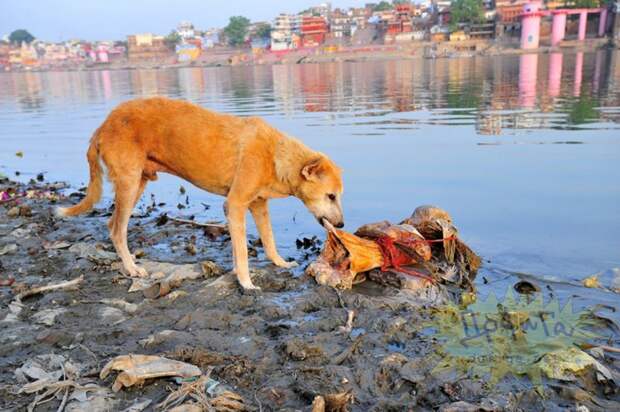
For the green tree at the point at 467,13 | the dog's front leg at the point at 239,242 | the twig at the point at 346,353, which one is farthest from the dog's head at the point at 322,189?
the green tree at the point at 467,13

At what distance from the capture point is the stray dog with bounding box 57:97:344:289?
19.5ft

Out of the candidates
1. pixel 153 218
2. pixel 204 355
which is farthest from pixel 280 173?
pixel 153 218

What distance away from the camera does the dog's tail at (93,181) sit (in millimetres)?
6465

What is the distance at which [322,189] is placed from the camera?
230 inches

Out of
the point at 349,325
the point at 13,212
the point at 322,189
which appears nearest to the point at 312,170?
the point at 322,189

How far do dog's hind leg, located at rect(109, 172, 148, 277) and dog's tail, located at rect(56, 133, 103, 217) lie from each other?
0.37 metres

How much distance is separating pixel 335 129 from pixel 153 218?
33.1ft

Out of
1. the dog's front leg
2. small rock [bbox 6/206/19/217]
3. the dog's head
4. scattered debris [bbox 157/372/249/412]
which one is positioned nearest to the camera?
scattered debris [bbox 157/372/249/412]

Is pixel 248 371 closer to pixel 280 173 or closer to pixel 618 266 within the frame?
pixel 280 173

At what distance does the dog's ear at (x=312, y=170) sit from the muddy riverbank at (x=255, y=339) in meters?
1.31

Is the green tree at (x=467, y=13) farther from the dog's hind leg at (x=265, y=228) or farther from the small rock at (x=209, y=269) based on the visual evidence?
the small rock at (x=209, y=269)

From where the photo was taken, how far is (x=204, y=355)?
4254 mm

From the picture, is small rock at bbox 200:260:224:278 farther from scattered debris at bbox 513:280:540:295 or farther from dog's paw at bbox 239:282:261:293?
scattered debris at bbox 513:280:540:295

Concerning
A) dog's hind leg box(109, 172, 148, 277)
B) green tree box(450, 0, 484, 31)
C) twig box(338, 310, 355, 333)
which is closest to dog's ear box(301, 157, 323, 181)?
twig box(338, 310, 355, 333)
